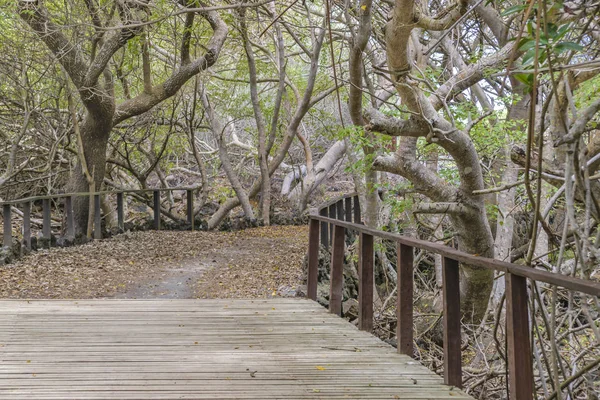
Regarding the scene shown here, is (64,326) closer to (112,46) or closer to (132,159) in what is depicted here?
(112,46)

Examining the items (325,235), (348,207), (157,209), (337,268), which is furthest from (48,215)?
(337,268)

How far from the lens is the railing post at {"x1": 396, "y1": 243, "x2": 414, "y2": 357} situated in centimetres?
452

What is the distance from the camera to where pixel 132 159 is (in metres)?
19.7

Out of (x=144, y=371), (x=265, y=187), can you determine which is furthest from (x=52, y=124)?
(x=144, y=371)

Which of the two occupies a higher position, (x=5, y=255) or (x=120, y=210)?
(x=120, y=210)

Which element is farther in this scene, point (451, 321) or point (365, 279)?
point (365, 279)

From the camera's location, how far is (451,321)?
12.7ft

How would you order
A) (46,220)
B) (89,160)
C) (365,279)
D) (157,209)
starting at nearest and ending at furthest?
(365,279), (46,220), (89,160), (157,209)

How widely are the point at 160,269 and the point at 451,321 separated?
26.6ft

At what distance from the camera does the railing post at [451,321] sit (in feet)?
12.7

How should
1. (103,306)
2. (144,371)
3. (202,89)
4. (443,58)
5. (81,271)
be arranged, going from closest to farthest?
(144,371), (103,306), (81,271), (443,58), (202,89)

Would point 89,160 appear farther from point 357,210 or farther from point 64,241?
point 357,210

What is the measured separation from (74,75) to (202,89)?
207 inches

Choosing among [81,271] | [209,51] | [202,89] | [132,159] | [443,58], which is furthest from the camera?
[132,159]
